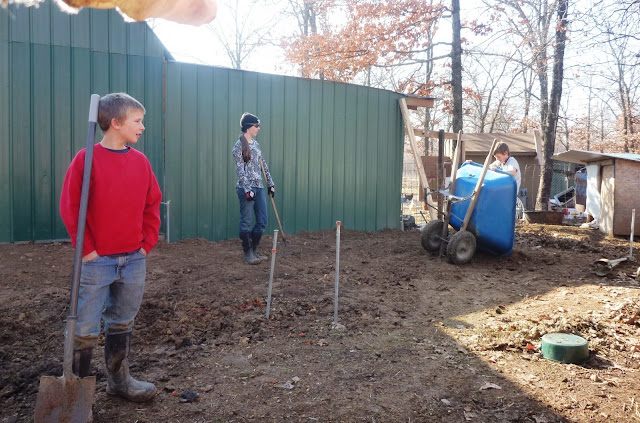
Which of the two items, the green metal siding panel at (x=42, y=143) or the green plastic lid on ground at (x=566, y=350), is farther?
the green metal siding panel at (x=42, y=143)

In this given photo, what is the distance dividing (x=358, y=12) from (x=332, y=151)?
28.4 feet

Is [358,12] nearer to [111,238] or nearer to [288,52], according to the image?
[288,52]

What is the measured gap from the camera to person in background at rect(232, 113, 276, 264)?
20.7 ft

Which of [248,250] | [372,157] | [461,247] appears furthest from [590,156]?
[248,250]

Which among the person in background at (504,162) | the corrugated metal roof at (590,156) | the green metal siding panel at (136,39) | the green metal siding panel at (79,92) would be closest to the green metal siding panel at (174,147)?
the green metal siding panel at (136,39)

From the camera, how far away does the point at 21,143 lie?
682 cm

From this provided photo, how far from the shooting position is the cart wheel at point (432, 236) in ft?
23.9

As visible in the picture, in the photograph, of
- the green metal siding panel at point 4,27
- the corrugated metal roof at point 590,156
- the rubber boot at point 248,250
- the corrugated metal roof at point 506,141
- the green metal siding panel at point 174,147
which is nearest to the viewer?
the rubber boot at point 248,250

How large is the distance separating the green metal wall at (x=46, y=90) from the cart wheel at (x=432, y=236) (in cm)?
486

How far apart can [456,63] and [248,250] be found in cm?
979

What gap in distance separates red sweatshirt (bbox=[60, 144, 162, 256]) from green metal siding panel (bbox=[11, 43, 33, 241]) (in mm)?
5004

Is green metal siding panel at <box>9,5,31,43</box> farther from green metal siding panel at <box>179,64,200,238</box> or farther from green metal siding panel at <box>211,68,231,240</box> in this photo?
green metal siding panel at <box>211,68,231,240</box>

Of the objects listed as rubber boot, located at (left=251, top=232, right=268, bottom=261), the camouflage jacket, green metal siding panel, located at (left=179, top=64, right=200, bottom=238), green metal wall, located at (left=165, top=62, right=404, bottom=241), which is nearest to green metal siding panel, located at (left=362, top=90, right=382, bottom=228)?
green metal wall, located at (left=165, top=62, right=404, bottom=241)

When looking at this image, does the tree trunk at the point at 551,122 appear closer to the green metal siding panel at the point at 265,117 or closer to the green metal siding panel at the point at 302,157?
the green metal siding panel at the point at 302,157
